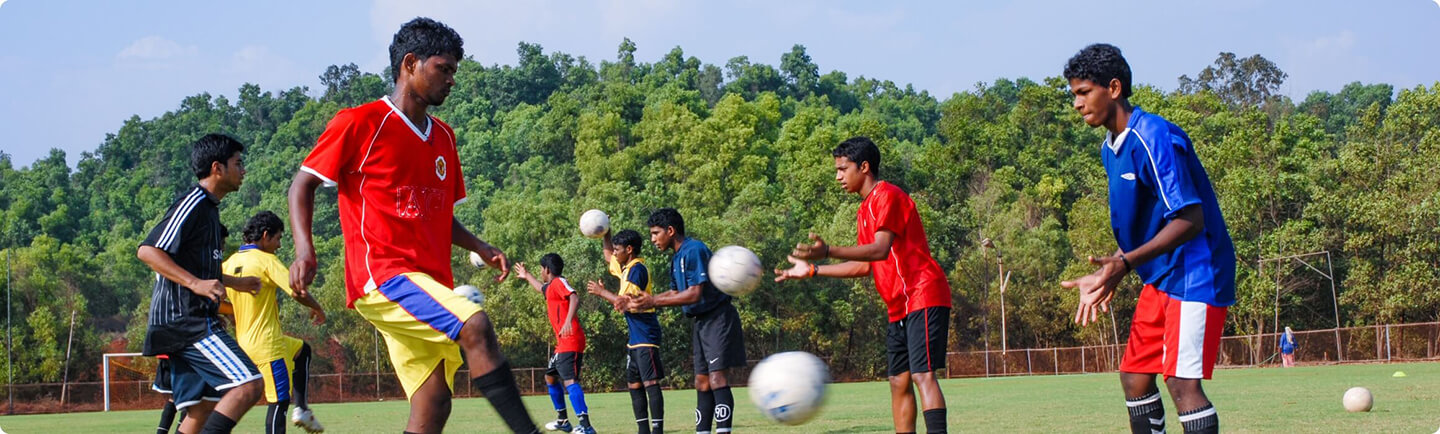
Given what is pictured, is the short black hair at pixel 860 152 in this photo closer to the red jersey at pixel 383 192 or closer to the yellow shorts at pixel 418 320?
the red jersey at pixel 383 192

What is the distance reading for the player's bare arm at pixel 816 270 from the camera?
7223 mm

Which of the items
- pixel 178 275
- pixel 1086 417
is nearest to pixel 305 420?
pixel 178 275

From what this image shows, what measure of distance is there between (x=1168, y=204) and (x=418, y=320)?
318 cm

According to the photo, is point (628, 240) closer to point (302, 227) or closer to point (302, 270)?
point (302, 227)

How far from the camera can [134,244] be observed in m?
82.4

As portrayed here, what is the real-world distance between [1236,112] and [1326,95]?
32.4m

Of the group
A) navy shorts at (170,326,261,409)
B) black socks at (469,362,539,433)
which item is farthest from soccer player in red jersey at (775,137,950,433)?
navy shorts at (170,326,261,409)

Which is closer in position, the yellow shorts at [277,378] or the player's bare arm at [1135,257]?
the player's bare arm at [1135,257]

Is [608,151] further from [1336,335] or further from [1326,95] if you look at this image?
[1326,95]

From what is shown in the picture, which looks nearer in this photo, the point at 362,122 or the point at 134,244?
the point at 362,122

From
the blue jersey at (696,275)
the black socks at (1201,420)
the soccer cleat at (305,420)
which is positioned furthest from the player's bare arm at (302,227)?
the soccer cleat at (305,420)

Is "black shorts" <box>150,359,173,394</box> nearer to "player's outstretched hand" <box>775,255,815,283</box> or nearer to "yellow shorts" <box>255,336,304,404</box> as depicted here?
"yellow shorts" <box>255,336,304,404</box>

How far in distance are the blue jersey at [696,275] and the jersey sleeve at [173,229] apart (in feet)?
13.9

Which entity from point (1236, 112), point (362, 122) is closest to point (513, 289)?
point (362, 122)
